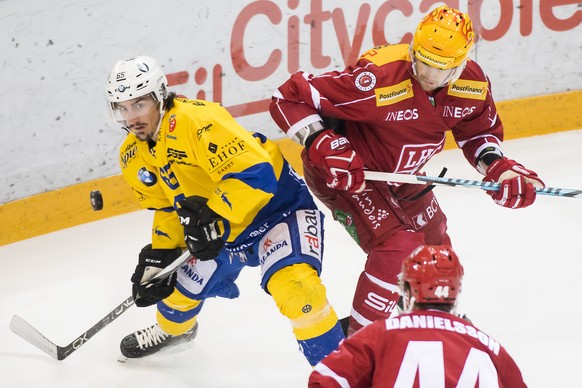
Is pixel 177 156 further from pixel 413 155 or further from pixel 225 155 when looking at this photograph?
pixel 413 155

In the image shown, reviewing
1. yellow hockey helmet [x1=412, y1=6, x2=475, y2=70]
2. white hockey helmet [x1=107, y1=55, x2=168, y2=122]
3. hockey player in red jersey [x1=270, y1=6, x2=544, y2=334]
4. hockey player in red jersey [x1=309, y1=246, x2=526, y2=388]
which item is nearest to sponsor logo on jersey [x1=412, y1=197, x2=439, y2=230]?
hockey player in red jersey [x1=270, y1=6, x2=544, y2=334]

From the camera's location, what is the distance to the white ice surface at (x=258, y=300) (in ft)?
11.9

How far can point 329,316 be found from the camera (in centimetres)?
305

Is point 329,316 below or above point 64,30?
below

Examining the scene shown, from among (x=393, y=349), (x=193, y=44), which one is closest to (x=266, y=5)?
(x=193, y=44)

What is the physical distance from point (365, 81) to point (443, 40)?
28 cm

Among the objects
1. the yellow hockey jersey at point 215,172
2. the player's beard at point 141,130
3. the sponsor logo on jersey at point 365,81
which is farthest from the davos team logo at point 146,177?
the sponsor logo on jersey at point 365,81

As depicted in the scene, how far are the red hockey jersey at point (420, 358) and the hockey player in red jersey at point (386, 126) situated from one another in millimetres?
1056

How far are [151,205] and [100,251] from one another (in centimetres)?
144

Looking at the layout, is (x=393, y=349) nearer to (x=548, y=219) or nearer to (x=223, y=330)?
(x=223, y=330)

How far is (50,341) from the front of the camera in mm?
3877

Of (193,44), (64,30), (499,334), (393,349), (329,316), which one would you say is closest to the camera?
(393,349)

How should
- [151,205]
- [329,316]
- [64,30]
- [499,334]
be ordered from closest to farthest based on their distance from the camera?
1. [329,316]
2. [151,205]
3. [499,334]
4. [64,30]

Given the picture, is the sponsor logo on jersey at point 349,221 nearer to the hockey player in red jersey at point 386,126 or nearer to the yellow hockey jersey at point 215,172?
the hockey player in red jersey at point 386,126
